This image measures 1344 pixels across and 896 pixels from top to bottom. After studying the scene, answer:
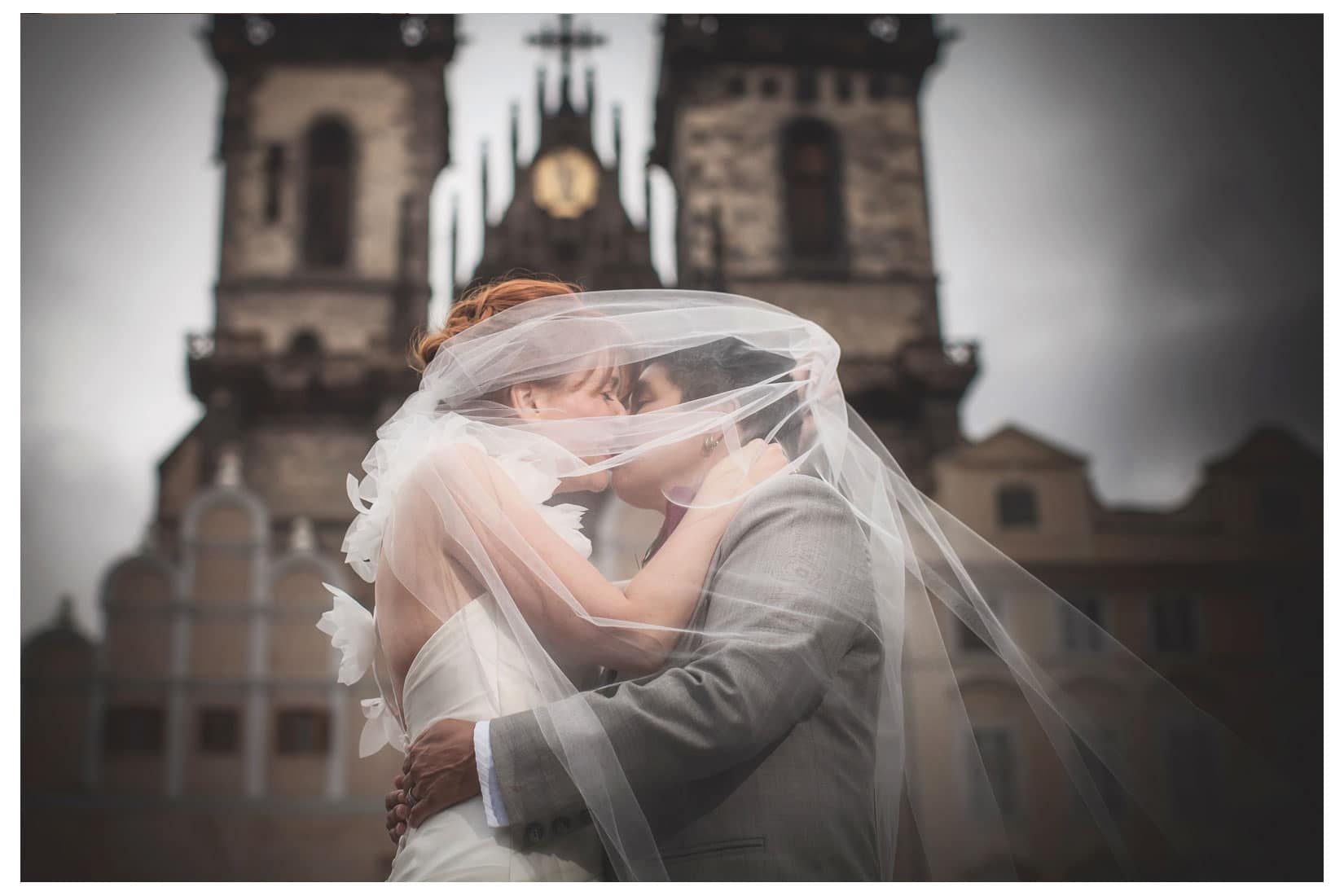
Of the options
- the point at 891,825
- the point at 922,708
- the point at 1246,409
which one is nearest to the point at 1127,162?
the point at 1246,409

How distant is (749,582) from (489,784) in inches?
23.5

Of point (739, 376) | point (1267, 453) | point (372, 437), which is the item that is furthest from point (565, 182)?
point (739, 376)

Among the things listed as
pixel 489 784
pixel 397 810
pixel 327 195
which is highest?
pixel 327 195

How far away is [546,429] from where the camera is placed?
2.45 m

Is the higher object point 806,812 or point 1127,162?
point 1127,162

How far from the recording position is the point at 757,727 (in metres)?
1.96

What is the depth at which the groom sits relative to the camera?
1954 mm

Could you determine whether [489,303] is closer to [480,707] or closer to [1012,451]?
[480,707]
